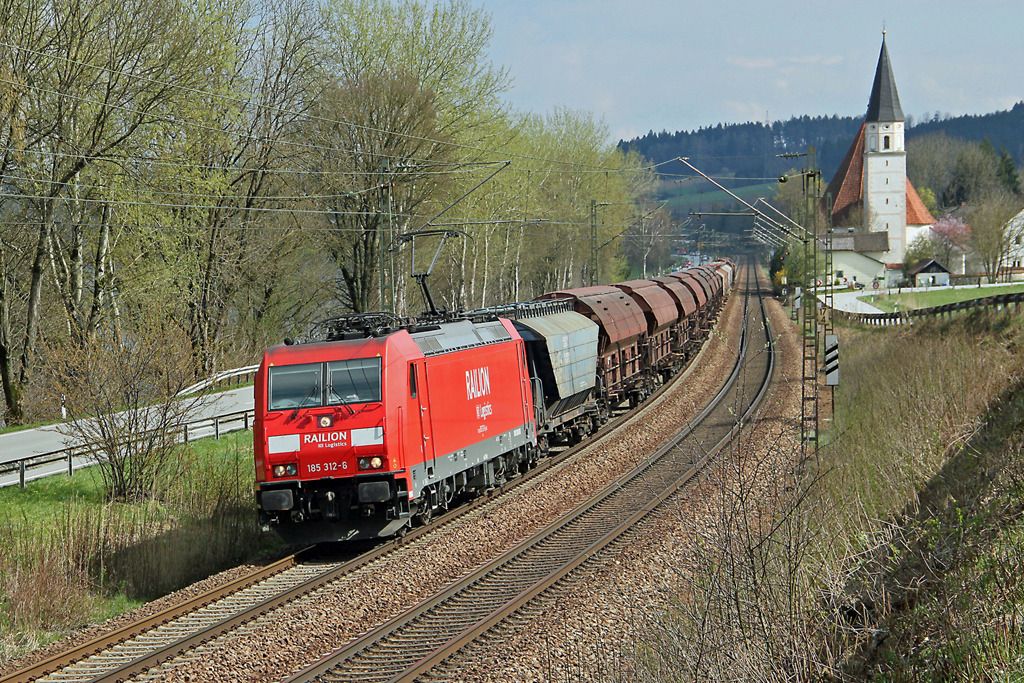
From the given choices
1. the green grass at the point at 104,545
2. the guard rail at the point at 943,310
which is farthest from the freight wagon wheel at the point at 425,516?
the guard rail at the point at 943,310

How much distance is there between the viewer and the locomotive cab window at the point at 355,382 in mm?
13047

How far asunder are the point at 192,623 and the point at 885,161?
10523 cm

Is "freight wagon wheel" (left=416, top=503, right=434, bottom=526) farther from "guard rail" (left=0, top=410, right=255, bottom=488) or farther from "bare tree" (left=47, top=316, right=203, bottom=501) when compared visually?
"guard rail" (left=0, top=410, right=255, bottom=488)

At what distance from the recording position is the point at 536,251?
2411 inches

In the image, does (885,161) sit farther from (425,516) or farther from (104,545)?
(104,545)

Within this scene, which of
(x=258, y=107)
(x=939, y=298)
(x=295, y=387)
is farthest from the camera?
(x=939, y=298)

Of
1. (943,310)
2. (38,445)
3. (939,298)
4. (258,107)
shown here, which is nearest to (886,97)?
(939,298)

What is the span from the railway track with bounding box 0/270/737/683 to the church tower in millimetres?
98120

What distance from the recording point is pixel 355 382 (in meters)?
13.1

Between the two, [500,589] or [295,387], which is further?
[295,387]

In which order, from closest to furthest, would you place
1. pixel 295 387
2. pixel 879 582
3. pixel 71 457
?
pixel 879 582 < pixel 295 387 < pixel 71 457

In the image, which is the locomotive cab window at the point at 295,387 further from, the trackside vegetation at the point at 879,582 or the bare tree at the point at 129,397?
the trackside vegetation at the point at 879,582

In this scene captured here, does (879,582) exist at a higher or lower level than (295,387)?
lower

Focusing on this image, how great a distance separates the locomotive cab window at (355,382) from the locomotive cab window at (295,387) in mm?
196
